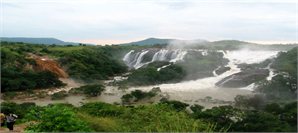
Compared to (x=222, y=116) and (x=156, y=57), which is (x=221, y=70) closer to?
(x=156, y=57)

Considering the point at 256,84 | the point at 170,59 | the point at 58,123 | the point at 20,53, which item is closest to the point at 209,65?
the point at 170,59

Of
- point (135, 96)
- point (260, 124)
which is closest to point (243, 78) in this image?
point (135, 96)

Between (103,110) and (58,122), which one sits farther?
(103,110)

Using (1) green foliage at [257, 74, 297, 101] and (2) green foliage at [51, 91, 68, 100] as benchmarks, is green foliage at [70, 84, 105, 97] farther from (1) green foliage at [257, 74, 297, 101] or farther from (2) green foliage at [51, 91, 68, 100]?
(1) green foliage at [257, 74, 297, 101]

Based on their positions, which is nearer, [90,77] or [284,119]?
[284,119]

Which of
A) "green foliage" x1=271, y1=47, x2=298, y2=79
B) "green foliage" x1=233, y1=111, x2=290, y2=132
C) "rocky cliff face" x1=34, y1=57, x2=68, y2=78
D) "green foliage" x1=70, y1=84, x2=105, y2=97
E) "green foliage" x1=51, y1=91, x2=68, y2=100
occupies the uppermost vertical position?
"green foliage" x1=271, y1=47, x2=298, y2=79

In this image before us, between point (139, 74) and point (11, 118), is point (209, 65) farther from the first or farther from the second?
point (11, 118)

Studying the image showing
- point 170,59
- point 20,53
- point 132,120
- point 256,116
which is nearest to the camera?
point 132,120

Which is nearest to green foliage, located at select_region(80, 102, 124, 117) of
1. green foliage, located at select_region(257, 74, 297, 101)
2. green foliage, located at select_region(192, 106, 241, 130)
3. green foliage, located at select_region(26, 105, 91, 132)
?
green foliage, located at select_region(192, 106, 241, 130)

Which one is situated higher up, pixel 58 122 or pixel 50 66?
pixel 58 122
